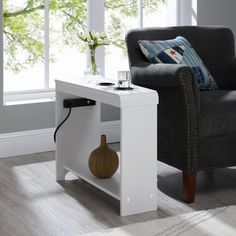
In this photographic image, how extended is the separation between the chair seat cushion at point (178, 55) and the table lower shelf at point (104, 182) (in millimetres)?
728

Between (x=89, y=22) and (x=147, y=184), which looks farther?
(x=89, y=22)

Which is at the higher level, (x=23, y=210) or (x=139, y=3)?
(x=139, y=3)

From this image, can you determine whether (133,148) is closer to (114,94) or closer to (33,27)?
(114,94)

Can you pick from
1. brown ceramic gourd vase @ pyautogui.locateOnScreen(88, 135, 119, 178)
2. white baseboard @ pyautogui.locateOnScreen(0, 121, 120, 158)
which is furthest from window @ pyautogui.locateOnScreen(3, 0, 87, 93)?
brown ceramic gourd vase @ pyautogui.locateOnScreen(88, 135, 119, 178)

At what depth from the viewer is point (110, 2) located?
16.0ft

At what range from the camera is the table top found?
316 cm

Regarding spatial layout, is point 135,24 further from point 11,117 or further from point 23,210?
point 23,210

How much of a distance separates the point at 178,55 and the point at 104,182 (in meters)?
0.91

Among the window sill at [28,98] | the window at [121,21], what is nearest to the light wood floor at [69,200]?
the window sill at [28,98]

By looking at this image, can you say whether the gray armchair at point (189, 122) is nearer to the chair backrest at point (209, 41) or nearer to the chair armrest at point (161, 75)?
the chair armrest at point (161, 75)

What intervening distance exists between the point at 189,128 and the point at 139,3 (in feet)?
6.07

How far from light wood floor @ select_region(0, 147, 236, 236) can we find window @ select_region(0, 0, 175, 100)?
705 millimetres

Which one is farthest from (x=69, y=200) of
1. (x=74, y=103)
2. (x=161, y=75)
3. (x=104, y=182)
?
(x=161, y=75)

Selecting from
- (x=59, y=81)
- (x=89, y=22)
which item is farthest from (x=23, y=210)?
(x=89, y=22)
